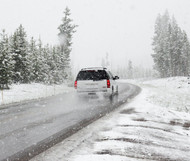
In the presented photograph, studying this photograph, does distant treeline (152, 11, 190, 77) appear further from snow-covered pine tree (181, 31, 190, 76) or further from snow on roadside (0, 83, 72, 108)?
snow on roadside (0, 83, 72, 108)

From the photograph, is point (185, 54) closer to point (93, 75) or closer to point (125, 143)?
point (93, 75)

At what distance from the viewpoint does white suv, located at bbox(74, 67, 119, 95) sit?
13.9 meters

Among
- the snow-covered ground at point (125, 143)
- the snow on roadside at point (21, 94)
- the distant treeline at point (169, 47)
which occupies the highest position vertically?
the distant treeline at point (169, 47)

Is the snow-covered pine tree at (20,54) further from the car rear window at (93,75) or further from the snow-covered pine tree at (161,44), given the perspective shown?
the snow-covered pine tree at (161,44)

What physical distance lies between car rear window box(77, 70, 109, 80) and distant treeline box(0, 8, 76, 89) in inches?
450

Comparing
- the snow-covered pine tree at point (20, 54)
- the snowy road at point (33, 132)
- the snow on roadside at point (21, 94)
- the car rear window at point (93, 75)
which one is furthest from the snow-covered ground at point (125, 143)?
the snow-covered pine tree at point (20, 54)

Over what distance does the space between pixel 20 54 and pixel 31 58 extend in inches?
122

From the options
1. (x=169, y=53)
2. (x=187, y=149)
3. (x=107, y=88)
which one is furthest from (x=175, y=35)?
(x=187, y=149)

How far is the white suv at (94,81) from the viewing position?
13.9 meters

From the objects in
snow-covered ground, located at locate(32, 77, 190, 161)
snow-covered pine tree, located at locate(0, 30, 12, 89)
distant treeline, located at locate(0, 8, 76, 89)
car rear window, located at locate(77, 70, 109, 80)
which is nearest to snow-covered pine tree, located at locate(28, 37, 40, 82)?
distant treeline, located at locate(0, 8, 76, 89)

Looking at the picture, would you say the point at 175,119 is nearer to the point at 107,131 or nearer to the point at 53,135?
the point at 107,131

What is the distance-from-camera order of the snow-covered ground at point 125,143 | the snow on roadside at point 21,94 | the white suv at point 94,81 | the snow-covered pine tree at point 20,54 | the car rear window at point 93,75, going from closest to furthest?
1. the snow-covered ground at point 125,143
2. the white suv at point 94,81
3. the car rear window at point 93,75
4. the snow on roadside at point 21,94
5. the snow-covered pine tree at point 20,54

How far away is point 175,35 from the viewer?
60.3 m

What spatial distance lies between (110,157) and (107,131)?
199 centimetres
